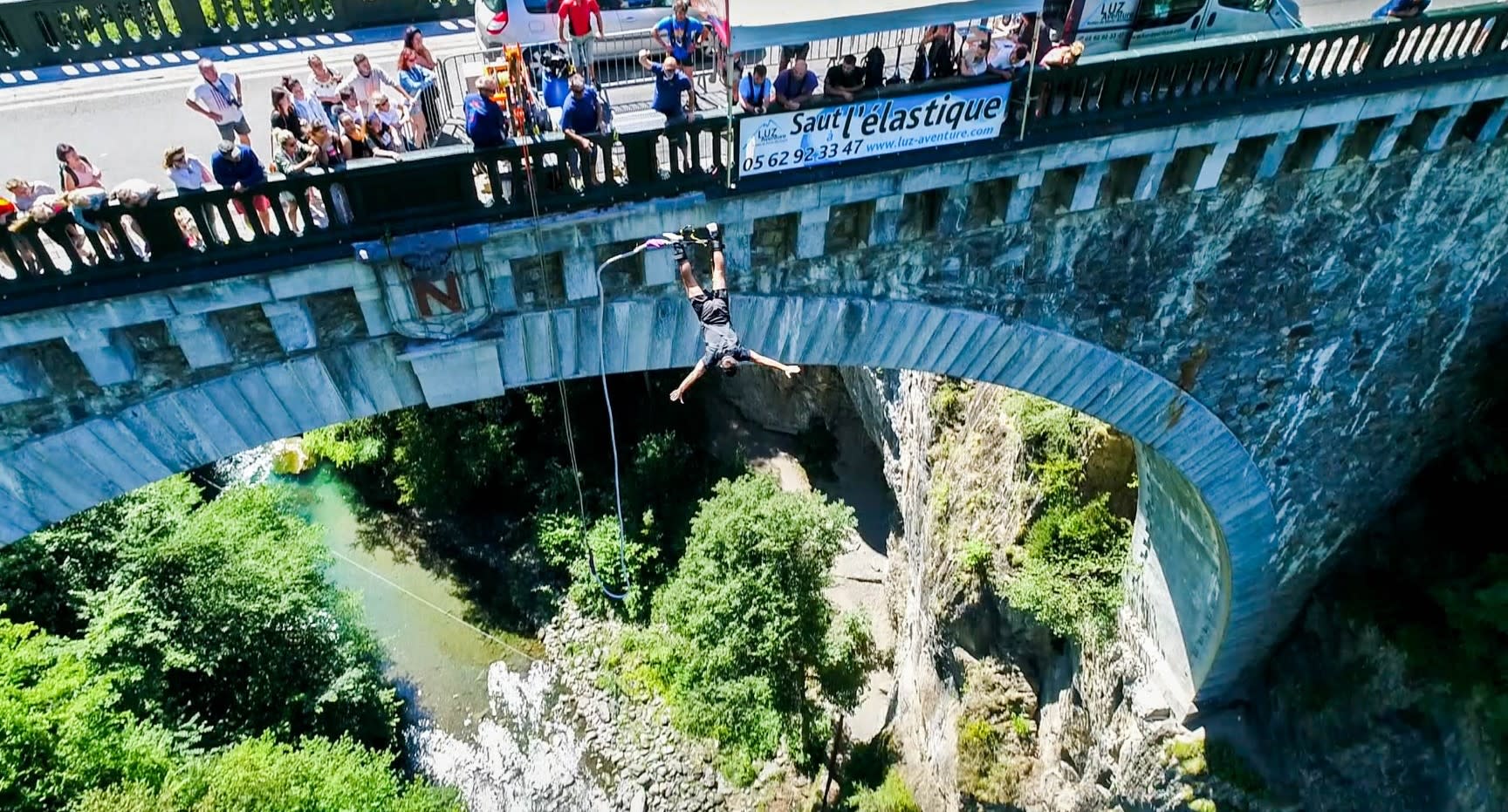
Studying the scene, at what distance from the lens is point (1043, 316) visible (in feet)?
40.0

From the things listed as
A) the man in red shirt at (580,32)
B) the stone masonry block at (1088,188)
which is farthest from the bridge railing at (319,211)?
the stone masonry block at (1088,188)

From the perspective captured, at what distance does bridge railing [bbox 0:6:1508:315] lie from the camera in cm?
795

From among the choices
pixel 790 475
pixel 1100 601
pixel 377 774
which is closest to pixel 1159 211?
pixel 1100 601

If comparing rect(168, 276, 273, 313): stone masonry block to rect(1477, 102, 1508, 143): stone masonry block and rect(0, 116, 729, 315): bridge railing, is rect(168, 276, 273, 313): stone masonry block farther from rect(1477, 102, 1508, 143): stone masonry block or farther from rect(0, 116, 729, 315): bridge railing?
rect(1477, 102, 1508, 143): stone masonry block

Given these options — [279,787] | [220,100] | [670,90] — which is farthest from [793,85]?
[279,787]

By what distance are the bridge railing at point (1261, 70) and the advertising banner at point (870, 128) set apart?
65 centimetres

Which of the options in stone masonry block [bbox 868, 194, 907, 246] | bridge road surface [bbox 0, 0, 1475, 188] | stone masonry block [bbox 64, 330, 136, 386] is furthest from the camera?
stone masonry block [bbox 868, 194, 907, 246]

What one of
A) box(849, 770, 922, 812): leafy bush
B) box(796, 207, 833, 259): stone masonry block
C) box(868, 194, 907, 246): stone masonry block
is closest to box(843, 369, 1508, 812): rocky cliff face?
box(849, 770, 922, 812): leafy bush

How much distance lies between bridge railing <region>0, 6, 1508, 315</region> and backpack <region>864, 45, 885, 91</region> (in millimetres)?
319

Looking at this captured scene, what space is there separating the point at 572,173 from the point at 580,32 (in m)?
3.04

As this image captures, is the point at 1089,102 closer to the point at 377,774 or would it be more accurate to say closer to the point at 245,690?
the point at 377,774

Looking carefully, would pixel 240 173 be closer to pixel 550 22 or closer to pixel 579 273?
pixel 579 273

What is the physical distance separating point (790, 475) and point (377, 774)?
16.2 meters

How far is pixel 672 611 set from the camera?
2389 centimetres
